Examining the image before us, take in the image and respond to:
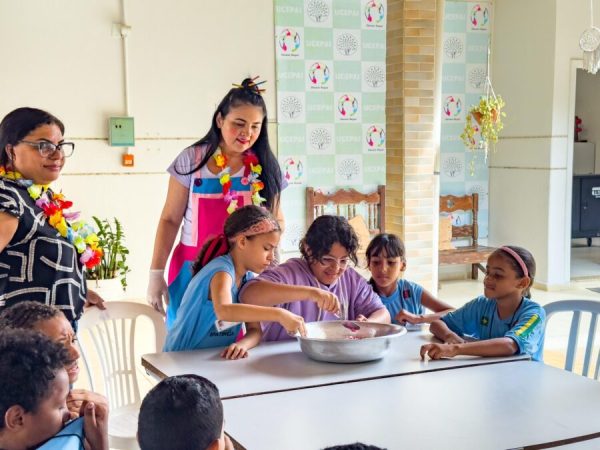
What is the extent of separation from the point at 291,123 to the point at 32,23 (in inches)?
93.9

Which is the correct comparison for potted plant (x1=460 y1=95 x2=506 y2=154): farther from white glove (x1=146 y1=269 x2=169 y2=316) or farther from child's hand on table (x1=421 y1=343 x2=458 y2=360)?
child's hand on table (x1=421 y1=343 x2=458 y2=360)

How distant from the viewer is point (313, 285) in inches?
113

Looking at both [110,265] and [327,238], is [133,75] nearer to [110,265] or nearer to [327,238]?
[110,265]

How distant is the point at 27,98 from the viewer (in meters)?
6.22

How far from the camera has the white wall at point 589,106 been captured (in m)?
9.61

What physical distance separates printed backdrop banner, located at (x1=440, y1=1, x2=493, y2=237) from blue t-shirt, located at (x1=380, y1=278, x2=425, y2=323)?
4752mm

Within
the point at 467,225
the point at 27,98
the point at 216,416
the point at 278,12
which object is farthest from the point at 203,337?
the point at 467,225

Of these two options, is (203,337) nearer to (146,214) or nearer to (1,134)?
(1,134)

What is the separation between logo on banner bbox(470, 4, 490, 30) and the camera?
791 cm

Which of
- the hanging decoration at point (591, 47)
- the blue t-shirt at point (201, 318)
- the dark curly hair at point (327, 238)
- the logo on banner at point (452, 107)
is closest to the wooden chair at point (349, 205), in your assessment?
the logo on banner at point (452, 107)

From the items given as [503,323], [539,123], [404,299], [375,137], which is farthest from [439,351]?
→ [539,123]

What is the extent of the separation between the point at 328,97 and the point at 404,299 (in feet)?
13.8

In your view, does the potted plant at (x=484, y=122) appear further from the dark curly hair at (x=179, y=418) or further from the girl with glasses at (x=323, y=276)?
the dark curly hair at (x=179, y=418)

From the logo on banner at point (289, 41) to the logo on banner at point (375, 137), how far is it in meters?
1.09
